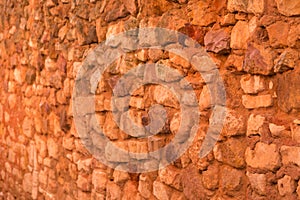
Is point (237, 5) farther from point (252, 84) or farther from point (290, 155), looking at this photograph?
point (290, 155)

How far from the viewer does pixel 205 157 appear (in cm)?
211

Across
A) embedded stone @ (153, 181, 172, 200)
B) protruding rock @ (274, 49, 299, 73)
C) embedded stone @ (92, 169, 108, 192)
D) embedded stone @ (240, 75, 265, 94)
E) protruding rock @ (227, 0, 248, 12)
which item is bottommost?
embedded stone @ (92, 169, 108, 192)

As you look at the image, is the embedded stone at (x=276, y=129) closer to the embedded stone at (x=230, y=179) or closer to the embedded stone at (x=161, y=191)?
the embedded stone at (x=230, y=179)

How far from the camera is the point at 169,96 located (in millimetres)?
2291

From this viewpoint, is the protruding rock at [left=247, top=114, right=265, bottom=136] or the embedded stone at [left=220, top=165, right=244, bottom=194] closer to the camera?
the protruding rock at [left=247, top=114, right=265, bottom=136]

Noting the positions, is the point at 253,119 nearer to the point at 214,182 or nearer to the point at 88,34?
the point at 214,182

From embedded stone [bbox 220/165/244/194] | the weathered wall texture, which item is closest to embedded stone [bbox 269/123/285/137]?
the weathered wall texture

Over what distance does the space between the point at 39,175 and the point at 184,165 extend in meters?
1.83

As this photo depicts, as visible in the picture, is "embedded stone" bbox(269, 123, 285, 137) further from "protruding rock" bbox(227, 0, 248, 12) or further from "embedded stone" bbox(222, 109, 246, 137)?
"protruding rock" bbox(227, 0, 248, 12)

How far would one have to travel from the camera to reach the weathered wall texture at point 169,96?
175 centimetres

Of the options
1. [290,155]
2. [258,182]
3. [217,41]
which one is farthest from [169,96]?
[290,155]

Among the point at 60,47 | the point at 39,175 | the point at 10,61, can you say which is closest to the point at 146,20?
the point at 60,47

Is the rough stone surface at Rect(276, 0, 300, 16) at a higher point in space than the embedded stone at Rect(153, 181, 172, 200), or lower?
higher

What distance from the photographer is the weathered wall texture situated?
5.74 feet
